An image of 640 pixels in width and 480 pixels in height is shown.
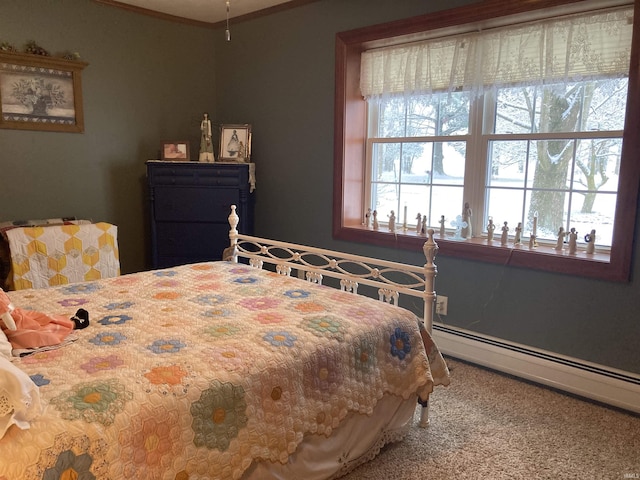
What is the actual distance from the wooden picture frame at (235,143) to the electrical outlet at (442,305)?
196cm

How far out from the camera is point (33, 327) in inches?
69.3

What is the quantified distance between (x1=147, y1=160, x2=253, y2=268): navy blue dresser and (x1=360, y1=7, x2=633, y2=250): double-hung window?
3.81ft

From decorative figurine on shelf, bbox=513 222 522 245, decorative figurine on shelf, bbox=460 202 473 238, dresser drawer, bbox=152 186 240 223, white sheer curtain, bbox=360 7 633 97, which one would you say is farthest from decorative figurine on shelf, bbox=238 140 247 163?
decorative figurine on shelf, bbox=513 222 522 245

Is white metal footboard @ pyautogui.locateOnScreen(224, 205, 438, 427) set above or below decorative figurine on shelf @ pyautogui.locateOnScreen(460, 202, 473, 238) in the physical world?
below

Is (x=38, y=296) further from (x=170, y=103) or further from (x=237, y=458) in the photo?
(x=170, y=103)

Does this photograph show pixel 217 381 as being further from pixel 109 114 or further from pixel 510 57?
pixel 109 114

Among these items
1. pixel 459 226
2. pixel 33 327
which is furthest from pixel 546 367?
pixel 33 327

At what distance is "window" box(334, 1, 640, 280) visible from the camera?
2646 millimetres

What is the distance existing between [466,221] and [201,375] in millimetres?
2196

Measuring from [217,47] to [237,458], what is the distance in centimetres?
395

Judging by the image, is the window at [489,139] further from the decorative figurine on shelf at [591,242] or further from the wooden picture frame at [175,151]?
the wooden picture frame at [175,151]

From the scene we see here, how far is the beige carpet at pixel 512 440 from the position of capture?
2.01 m

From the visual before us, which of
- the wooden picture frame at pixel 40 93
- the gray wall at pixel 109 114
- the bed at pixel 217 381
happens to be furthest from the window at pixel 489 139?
the wooden picture frame at pixel 40 93

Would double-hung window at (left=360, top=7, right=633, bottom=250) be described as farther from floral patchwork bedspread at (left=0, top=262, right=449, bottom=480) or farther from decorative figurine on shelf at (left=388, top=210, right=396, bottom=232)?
floral patchwork bedspread at (left=0, top=262, right=449, bottom=480)
